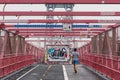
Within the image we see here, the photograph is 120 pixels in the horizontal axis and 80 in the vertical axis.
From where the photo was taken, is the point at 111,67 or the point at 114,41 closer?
the point at 111,67

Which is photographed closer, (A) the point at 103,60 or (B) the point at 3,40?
(A) the point at 103,60

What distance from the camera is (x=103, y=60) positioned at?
1081 inches

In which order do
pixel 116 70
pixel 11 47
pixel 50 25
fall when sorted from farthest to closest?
1. pixel 50 25
2. pixel 11 47
3. pixel 116 70

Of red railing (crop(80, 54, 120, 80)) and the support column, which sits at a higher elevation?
the support column

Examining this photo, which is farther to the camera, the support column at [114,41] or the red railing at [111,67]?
the support column at [114,41]

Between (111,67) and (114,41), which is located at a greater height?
(114,41)

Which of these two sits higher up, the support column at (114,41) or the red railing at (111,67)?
the support column at (114,41)

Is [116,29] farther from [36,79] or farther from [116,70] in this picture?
[36,79]

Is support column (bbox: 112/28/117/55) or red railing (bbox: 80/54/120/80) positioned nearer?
red railing (bbox: 80/54/120/80)

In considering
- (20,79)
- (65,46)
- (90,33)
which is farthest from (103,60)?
(65,46)

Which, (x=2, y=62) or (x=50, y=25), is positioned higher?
(x=50, y=25)

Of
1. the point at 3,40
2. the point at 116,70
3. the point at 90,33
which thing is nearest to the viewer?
the point at 116,70

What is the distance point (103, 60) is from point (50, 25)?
37.6 feet

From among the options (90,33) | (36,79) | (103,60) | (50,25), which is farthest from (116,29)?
(90,33)
